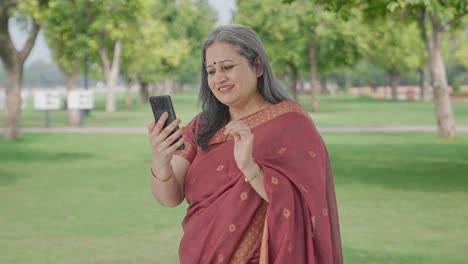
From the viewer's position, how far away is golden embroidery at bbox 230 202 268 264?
3.36 m

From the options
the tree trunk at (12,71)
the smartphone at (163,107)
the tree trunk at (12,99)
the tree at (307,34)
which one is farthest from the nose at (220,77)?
the tree at (307,34)

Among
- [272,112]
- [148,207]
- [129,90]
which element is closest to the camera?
[272,112]

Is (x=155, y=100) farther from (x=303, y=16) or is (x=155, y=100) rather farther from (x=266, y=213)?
(x=303, y=16)

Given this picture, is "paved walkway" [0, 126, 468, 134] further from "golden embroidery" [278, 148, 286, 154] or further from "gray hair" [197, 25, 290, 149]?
"golden embroidery" [278, 148, 286, 154]

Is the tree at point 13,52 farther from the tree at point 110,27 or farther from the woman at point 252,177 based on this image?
the woman at point 252,177

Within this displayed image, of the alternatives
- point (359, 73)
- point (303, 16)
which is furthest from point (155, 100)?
point (359, 73)

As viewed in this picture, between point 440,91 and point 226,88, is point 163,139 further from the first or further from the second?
point 440,91

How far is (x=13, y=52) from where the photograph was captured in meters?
23.5

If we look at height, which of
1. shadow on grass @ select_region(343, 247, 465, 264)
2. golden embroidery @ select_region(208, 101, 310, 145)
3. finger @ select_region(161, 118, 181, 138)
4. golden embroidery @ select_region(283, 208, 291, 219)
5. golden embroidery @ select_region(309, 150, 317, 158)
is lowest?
shadow on grass @ select_region(343, 247, 465, 264)

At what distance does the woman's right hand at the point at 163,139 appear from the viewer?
3.29m

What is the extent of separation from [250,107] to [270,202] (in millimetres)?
487

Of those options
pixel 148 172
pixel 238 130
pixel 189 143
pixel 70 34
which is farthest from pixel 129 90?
Answer: pixel 238 130

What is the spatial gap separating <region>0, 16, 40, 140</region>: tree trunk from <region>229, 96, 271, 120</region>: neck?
20494mm

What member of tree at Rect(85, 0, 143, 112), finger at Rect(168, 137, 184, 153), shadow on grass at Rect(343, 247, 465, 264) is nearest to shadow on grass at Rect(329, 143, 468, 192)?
shadow on grass at Rect(343, 247, 465, 264)
